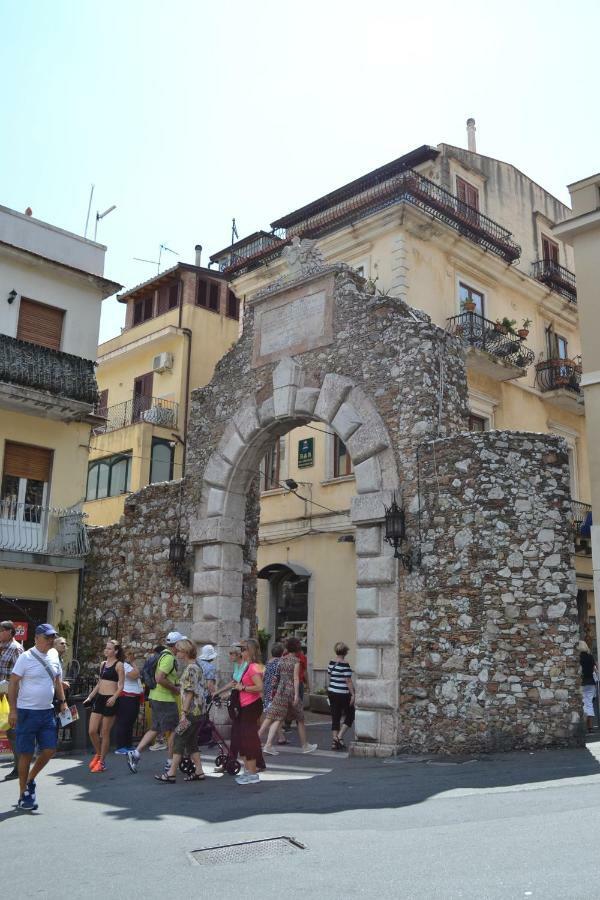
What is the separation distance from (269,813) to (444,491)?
431 cm

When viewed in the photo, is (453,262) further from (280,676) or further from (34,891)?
(34,891)

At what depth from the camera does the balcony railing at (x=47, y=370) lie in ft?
52.3

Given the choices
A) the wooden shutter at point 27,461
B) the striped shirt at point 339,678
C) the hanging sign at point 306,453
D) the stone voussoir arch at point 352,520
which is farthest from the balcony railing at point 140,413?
the striped shirt at point 339,678

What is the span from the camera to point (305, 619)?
19531mm

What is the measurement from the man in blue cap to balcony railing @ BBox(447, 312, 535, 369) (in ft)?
45.6

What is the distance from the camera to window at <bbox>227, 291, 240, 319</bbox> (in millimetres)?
27141

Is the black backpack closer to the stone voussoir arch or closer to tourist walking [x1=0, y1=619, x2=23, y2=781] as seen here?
→ tourist walking [x1=0, y1=619, x2=23, y2=781]

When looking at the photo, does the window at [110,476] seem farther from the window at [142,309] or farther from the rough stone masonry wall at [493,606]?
the rough stone masonry wall at [493,606]

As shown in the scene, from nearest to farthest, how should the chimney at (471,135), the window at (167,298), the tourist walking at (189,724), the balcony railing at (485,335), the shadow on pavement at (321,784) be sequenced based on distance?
1. the shadow on pavement at (321,784)
2. the tourist walking at (189,724)
3. the balcony railing at (485,335)
4. the chimney at (471,135)
5. the window at (167,298)

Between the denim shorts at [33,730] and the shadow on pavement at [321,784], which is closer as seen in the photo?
the shadow on pavement at [321,784]

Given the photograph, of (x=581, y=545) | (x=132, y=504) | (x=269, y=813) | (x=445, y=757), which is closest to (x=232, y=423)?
(x=132, y=504)

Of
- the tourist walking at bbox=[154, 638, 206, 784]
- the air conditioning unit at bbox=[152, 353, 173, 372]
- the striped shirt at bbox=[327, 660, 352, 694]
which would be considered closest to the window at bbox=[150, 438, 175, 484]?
the air conditioning unit at bbox=[152, 353, 173, 372]

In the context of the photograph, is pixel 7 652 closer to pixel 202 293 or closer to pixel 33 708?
pixel 33 708

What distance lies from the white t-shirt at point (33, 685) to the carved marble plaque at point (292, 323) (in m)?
5.90
